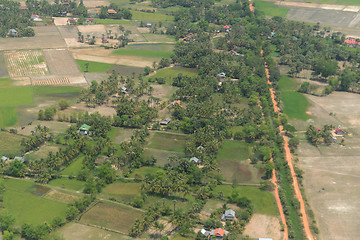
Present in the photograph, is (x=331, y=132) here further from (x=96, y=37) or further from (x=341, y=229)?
(x=96, y=37)

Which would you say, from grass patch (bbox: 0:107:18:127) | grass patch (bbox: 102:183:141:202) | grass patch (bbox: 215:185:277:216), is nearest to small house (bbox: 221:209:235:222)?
grass patch (bbox: 215:185:277:216)

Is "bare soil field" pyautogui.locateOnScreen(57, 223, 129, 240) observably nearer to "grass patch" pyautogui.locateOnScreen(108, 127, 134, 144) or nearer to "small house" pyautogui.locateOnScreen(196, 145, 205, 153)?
"small house" pyautogui.locateOnScreen(196, 145, 205, 153)

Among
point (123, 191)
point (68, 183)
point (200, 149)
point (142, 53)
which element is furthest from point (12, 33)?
point (123, 191)

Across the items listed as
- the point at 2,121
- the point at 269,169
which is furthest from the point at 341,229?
the point at 2,121

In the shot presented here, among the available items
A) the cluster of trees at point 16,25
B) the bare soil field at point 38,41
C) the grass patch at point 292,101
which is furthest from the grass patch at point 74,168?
the cluster of trees at point 16,25

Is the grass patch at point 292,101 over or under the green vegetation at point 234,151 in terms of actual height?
over

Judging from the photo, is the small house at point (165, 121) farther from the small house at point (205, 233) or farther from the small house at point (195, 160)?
the small house at point (205, 233)
